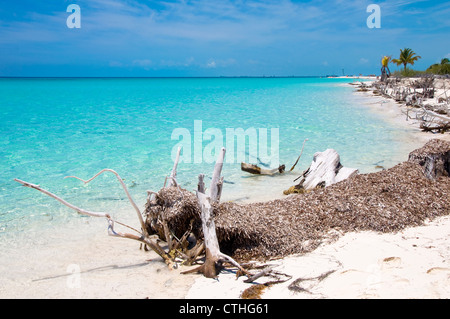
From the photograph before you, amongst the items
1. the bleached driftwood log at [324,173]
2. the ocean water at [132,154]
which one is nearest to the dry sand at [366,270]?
the bleached driftwood log at [324,173]

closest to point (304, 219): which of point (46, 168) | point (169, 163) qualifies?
point (169, 163)

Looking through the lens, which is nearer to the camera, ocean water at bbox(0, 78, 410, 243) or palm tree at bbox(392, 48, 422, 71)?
ocean water at bbox(0, 78, 410, 243)

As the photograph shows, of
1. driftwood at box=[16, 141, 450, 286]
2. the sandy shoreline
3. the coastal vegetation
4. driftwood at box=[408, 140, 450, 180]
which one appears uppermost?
the coastal vegetation

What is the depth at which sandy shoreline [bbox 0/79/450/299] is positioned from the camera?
3.84m

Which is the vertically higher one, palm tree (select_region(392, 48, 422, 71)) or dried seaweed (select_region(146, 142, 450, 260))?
palm tree (select_region(392, 48, 422, 71))

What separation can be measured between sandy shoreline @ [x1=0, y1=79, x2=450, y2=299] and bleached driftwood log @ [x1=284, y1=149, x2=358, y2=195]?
2304 millimetres

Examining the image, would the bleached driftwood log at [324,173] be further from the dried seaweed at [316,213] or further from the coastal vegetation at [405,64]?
the coastal vegetation at [405,64]

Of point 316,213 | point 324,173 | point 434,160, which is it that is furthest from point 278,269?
point 434,160

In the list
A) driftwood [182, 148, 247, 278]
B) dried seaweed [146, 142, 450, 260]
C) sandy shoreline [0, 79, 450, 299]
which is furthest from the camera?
dried seaweed [146, 142, 450, 260]

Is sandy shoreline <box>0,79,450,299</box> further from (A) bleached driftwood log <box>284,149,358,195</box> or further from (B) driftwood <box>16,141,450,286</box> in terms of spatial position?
(A) bleached driftwood log <box>284,149,358,195</box>

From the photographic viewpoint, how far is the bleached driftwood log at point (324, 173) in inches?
302

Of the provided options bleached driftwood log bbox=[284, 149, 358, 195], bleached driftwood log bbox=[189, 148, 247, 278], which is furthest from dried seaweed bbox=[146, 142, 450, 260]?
bleached driftwood log bbox=[284, 149, 358, 195]
